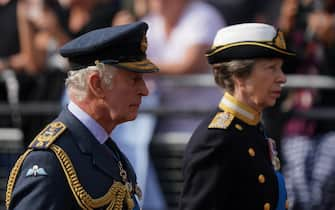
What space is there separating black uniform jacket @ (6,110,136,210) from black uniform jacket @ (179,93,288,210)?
809mm

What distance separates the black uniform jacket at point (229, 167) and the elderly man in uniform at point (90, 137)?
69 centimetres

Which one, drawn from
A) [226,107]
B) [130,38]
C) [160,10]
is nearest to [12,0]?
[160,10]

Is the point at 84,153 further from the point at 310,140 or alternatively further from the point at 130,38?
the point at 310,140

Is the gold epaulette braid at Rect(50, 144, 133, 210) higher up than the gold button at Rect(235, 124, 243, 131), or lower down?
higher up

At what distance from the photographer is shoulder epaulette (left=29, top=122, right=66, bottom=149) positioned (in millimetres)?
3781

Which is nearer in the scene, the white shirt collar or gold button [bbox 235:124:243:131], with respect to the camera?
the white shirt collar

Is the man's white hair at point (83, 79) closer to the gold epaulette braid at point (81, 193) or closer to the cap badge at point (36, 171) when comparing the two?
the gold epaulette braid at point (81, 193)

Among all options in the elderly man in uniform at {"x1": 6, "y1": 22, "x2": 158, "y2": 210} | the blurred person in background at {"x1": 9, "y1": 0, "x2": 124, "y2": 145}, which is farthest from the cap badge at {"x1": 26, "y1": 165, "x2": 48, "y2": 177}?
the blurred person in background at {"x1": 9, "y1": 0, "x2": 124, "y2": 145}

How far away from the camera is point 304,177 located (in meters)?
7.77

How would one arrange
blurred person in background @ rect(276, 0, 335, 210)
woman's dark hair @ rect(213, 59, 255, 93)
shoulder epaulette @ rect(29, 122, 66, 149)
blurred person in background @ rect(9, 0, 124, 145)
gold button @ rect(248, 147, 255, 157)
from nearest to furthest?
shoulder epaulette @ rect(29, 122, 66, 149) < gold button @ rect(248, 147, 255, 157) < woman's dark hair @ rect(213, 59, 255, 93) < blurred person in background @ rect(276, 0, 335, 210) < blurred person in background @ rect(9, 0, 124, 145)

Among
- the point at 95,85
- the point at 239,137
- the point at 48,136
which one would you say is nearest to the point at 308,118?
the point at 239,137

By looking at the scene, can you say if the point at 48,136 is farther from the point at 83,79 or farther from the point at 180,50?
the point at 180,50

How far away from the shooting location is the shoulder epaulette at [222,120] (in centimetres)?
499

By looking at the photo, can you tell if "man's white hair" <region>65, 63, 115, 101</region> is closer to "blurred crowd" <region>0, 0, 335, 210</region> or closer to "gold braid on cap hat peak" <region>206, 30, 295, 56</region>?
"gold braid on cap hat peak" <region>206, 30, 295, 56</region>
